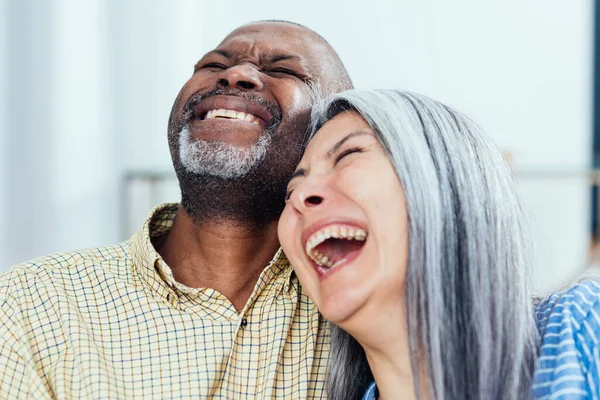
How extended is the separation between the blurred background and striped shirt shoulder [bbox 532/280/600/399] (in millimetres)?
2043

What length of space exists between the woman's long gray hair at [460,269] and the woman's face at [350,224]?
0.02 metres

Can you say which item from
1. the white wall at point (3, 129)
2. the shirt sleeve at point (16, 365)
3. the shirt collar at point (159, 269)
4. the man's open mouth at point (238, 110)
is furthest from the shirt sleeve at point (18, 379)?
the white wall at point (3, 129)

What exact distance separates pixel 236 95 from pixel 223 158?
15cm

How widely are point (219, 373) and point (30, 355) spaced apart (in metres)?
0.33

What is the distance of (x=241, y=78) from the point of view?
147 centimetres

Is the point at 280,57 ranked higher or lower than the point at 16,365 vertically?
higher

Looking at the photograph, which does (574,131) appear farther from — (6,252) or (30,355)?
(30,355)

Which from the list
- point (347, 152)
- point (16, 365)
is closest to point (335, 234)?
point (347, 152)

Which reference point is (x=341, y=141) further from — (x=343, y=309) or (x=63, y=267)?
(x=63, y=267)

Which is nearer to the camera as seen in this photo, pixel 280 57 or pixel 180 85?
pixel 280 57

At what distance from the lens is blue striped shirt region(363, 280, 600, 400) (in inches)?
39.6

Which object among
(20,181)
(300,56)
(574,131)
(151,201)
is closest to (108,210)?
(151,201)

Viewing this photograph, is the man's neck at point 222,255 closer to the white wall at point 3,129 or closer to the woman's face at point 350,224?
the woman's face at point 350,224

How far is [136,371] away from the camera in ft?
4.17
